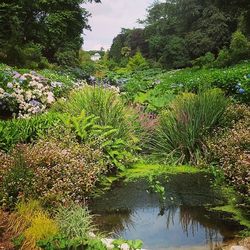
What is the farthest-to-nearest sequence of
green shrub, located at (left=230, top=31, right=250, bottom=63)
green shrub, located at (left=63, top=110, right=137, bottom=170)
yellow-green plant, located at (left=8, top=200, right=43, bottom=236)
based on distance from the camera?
green shrub, located at (left=230, top=31, right=250, bottom=63), green shrub, located at (left=63, top=110, right=137, bottom=170), yellow-green plant, located at (left=8, top=200, right=43, bottom=236)

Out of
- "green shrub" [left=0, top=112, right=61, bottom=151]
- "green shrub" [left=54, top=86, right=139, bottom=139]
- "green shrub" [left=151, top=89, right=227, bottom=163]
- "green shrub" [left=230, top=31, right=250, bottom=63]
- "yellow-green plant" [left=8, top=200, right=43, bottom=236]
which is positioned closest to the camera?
"yellow-green plant" [left=8, top=200, right=43, bottom=236]

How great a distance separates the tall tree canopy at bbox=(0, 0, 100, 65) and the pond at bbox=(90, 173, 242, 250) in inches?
676

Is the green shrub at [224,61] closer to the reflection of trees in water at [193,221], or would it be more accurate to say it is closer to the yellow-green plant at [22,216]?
the reflection of trees in water at [193,221]

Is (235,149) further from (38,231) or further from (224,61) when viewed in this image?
(224,61)

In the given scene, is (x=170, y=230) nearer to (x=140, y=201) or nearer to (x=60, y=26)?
(x=140, y=201)

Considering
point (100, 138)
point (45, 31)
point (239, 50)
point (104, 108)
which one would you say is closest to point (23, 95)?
point (104, 108)

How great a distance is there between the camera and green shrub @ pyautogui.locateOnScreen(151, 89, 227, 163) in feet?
26.2

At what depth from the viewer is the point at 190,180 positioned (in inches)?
268

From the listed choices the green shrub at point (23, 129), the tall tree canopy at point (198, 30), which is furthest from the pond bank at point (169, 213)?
the tall tree canopy at point (198, 30)

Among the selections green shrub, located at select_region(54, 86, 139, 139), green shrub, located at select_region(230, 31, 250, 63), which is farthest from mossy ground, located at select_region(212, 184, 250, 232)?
green shrub, located at select_region(230, 31, 250, 63)

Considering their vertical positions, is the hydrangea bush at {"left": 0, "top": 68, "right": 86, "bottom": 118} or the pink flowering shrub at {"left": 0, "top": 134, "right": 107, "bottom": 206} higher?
the hydrangea bush at {"left": 0, "top": 68, "right": 86, "bottom": 118}

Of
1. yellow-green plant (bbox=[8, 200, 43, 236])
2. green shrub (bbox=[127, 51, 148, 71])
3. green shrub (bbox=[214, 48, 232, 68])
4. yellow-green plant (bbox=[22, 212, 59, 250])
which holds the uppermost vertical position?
green shrub (bbox=[127, 51, 148, 71])

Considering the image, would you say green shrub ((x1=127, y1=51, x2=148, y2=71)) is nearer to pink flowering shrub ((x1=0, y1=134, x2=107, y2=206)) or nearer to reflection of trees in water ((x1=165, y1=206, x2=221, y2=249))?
pink flowering shrub ((x1=0, y1=134, x2=107, y2=206))

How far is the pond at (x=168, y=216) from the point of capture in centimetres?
450
